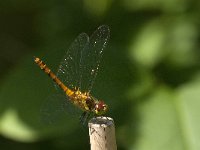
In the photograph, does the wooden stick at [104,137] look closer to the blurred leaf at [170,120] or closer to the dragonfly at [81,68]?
the dragonfly at [81,68]

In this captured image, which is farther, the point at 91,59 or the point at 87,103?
the point at 91,59

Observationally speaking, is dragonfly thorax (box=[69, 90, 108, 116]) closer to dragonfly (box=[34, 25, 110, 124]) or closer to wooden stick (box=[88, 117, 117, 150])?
dragonfly (box=[34, 25, 110, 124])

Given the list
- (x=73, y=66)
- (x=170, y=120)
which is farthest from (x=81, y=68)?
(x=170, y=120)

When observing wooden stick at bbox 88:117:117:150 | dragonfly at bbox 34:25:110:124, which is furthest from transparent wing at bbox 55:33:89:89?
wooden stick at bbox 88:117:117:150

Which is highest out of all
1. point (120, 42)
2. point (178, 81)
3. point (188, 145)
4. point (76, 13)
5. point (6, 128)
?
point (76, 13)

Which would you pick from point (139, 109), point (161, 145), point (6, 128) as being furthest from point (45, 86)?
point (161, 145)

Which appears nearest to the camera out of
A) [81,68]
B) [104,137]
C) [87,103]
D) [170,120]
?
[104,137]

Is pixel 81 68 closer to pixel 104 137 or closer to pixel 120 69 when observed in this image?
pixel 120 69

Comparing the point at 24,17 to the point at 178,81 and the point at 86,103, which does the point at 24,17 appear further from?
the point at 86,103
